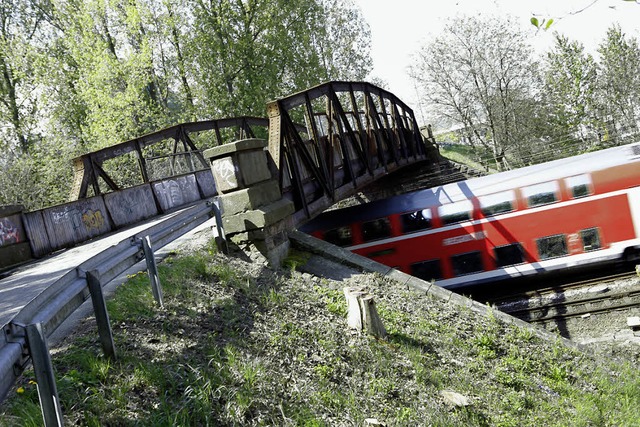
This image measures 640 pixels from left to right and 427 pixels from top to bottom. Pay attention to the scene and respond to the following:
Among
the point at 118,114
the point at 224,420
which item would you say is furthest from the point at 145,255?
the point at 118,114

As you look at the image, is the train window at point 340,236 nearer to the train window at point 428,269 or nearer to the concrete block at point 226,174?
the train window at point 428,269

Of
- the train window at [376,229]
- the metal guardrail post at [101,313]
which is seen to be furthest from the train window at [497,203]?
the metal guardrail post at [101,313]

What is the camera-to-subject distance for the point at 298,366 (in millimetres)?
5203

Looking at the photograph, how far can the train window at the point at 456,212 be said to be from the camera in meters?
15.1

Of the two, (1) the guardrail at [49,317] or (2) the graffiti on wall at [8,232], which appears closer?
(1) the guardrail at [49,317]

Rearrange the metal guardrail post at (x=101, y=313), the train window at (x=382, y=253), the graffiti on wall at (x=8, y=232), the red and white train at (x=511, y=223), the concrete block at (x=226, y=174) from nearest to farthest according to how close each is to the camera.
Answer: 1. the metal guardrail post at (x=101, y=313)
2. the concrete block at (x=226, y=174)
3. the graffiti on wall at (x=8, y=232)
4. the red and white train at (x=511, y=223)
5. the train window at (x=382, y=253)

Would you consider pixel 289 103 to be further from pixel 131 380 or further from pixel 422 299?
pixel 131 380

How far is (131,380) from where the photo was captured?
13.8 ft

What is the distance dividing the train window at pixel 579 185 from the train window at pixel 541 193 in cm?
38

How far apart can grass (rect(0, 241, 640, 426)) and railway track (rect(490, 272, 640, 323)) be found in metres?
6.13

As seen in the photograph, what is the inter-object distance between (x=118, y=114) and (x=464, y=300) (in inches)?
911

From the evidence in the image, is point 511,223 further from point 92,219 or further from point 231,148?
point 92,219

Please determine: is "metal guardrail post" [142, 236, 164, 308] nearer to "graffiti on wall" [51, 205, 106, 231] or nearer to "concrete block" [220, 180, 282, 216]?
"concrete block" [220, 180, 282, 216]

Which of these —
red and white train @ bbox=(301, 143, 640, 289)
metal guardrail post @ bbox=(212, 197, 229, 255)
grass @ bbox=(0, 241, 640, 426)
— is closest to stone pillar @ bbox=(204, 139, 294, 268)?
metal guardrail post @ bbox=(212, 197, 229, 255)
